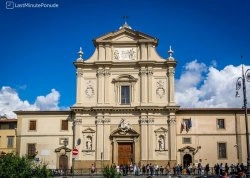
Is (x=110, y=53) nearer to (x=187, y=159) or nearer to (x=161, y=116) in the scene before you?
(x=161, y=116)

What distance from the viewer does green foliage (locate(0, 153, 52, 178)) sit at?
2438 cm

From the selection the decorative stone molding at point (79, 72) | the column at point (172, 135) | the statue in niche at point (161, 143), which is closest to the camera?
the column at point (172, 135)

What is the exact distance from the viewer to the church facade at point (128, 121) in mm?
50125

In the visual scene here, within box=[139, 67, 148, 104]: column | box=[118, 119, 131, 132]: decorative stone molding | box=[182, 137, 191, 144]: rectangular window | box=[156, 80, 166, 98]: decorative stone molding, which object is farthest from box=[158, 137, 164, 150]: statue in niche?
box=[156, 80, 166, 98]: decorative stone molding

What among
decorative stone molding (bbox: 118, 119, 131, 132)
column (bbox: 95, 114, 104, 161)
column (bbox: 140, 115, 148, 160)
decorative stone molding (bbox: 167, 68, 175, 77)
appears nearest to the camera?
column (bbox: 140, 115, 148, 160)

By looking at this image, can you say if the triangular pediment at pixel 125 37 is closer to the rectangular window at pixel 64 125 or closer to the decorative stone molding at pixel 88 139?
the rectangular window at pixel 64 125

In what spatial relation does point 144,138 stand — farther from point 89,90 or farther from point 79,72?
point 79,72

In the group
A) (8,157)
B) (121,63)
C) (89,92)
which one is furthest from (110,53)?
(8,157)

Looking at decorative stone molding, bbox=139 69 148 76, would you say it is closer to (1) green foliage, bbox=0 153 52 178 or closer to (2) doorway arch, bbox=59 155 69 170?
(2) doorway arch, bbox=59 155 69 170

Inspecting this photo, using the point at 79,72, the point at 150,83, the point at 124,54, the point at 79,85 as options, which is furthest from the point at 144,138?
the point at 79,72

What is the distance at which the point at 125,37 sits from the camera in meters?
53.4

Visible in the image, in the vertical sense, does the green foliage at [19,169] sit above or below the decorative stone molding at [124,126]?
below

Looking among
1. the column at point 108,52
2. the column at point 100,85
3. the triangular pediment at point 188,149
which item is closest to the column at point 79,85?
the column at point 100,85

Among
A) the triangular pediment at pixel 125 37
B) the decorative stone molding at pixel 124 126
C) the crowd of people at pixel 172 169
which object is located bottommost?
the crowd of people at pixel 172 169
